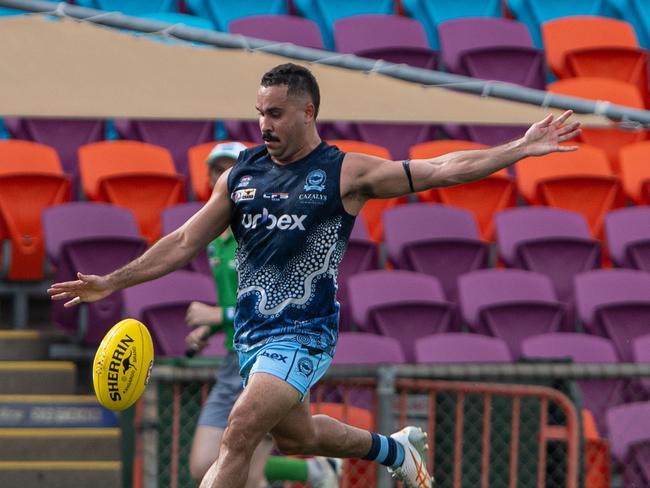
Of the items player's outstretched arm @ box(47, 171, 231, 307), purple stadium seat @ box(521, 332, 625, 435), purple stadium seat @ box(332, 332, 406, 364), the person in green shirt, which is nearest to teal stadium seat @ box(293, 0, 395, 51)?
purple stadium seat @ box(521, 332, 625, 435)

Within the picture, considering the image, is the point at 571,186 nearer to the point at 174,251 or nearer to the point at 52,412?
the point at 52,412

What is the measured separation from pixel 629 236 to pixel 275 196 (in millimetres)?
5694

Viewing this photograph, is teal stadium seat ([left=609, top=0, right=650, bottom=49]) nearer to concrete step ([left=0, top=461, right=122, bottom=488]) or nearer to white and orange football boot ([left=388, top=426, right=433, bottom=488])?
concrete step ([left=0, top=461, right=122, bottom=488])

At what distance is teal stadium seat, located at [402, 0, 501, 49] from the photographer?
1441cm

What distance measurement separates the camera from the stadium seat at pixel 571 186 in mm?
11828

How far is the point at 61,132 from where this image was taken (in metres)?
12.2

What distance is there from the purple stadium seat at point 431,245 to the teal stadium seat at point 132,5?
4.00m

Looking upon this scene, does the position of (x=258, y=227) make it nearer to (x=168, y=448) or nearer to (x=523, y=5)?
(x=168, y=448)

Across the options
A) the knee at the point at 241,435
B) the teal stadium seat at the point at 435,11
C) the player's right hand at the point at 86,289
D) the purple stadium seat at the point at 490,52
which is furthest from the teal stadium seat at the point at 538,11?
the knee at the point at 241,435

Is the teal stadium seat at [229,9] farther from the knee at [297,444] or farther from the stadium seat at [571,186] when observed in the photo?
the knee at [297,444]

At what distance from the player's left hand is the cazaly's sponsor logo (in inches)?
38.3

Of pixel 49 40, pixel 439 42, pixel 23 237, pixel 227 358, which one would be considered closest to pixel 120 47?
pixel 49 40

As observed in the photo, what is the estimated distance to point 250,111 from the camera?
966cm

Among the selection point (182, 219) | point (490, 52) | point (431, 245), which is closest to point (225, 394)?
point (182, 219)
